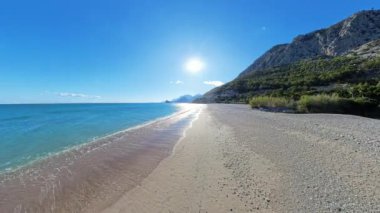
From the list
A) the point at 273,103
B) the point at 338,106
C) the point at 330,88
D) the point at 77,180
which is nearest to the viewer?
the point at 77,180

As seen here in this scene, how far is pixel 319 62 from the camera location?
267 feet

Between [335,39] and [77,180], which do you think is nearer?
[77,180]

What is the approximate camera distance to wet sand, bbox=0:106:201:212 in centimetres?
512

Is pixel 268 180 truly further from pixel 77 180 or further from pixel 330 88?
pixel 330 88

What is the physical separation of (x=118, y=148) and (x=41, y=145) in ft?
17.9

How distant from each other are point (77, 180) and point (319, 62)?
314 ft

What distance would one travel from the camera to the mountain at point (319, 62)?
180 ft

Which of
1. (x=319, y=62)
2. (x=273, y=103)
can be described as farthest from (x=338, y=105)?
(x=319, y=62)

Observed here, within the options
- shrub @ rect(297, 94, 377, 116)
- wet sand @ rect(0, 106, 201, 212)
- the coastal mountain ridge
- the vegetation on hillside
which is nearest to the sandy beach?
wet sand @ rect(0, 106, 201, 212)

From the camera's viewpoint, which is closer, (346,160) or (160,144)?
(346,160)

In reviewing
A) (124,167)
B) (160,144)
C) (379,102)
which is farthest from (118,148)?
(379,102)

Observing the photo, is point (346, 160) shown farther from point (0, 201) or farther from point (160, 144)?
point (0, 201)

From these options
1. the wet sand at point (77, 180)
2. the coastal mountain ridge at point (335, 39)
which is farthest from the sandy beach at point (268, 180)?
the coastal mountain ridge at point (335, 39)

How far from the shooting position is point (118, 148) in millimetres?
10914
